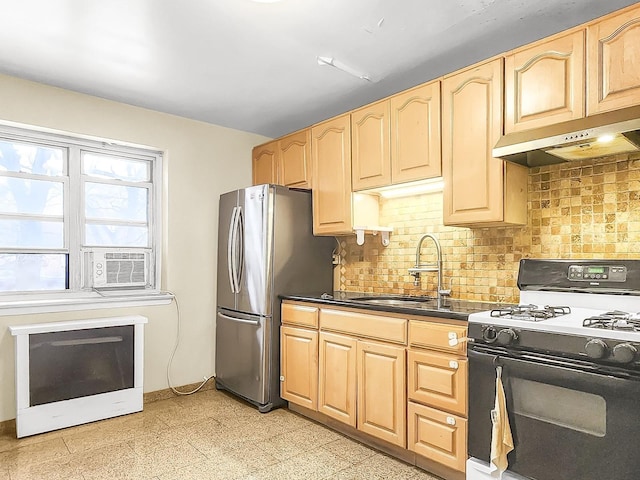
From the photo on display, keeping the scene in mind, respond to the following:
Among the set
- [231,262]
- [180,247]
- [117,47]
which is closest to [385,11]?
[117,47]

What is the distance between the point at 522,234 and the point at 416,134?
0.89m

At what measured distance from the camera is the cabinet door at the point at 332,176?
3236mm

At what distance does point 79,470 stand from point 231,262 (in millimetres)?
1754

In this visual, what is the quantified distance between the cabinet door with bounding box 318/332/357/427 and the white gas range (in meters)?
0.88

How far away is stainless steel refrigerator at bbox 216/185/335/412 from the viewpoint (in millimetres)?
3305

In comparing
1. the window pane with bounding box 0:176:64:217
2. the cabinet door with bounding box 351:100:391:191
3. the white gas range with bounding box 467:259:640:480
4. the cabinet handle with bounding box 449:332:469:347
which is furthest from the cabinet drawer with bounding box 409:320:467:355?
the window pane with bounding box 0:176:64:217

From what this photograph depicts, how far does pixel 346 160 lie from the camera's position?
10.6 ft

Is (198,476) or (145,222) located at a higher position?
(145,222)

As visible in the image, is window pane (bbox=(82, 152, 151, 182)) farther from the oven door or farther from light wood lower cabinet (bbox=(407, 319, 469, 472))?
the oven door

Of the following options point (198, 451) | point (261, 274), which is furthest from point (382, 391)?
point (261, 274)

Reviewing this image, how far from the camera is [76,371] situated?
3072mm

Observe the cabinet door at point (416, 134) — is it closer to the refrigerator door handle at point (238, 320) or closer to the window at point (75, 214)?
the refrigerator door handle at point (238, 320)

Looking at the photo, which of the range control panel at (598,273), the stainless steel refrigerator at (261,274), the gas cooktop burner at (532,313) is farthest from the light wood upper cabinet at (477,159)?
the stainless steel refrigerator at (261,274)

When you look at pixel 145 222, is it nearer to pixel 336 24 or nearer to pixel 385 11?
pixel 336 24
